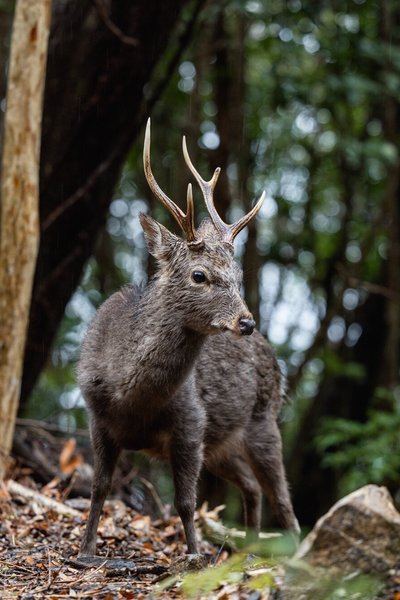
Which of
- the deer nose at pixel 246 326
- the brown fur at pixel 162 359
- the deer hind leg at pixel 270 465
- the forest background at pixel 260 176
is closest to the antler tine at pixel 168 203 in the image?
the brown fur at pixel 162 359

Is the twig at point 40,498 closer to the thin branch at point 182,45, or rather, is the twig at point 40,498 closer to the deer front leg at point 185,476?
the deer front leg at point 185,476

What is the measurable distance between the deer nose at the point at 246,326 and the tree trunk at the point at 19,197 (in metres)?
2.94

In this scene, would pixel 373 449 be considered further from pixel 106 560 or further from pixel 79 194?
pixel 106 560

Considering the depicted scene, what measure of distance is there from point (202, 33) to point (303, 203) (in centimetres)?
352

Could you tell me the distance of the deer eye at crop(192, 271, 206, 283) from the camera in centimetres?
582

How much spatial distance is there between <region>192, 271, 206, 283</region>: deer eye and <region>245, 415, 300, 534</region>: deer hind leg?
1.96 m

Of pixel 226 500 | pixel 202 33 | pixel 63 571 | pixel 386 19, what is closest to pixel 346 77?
pixel 386 19

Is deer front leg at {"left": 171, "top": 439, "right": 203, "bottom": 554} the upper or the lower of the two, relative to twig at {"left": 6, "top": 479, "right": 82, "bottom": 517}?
upper

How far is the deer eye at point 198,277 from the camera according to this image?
5.82m

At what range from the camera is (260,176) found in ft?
45.9

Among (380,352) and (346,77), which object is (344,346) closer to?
(380,352)

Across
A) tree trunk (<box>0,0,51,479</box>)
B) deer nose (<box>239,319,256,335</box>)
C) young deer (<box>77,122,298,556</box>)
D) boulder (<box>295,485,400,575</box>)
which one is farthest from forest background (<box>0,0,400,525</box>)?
boulder (<box>295,485,400,575</box>)

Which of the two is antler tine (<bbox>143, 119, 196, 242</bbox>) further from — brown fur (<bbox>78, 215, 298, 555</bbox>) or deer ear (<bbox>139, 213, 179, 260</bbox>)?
deer ear (<bbox>139, 213, 179, 260</bbox>)

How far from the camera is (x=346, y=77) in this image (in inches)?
414
